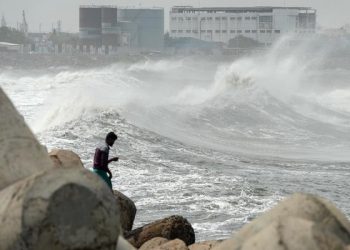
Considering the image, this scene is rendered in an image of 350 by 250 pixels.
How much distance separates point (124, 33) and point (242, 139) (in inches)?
5020

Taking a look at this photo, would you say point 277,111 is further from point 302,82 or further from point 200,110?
point 302,82

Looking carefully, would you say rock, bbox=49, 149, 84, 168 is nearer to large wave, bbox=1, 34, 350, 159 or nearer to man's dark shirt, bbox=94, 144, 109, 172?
man's dark shirt, bbox=94, 144, 109, 172

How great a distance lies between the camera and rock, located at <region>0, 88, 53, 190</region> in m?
4.29

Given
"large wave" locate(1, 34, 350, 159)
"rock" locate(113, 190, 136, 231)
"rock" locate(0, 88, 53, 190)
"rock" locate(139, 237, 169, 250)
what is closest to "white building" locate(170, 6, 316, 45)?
"large wave" locate(1, 34, 350, 159)

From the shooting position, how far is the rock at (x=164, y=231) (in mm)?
7934

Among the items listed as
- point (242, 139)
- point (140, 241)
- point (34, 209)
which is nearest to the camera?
point (34, 209)

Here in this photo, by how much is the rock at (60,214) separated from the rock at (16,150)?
0.59 meters

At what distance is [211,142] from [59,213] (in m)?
21.8

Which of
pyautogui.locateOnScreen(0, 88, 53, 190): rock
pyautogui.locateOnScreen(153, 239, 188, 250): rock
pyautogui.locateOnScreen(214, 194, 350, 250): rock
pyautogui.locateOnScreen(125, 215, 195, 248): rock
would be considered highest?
pyautogui.locateOnScreen(0, 88, 53, 190): rock

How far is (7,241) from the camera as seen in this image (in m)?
3.64

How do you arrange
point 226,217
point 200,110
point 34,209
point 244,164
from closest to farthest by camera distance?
point 34,209, point 226,217, point 244,164, point 200,110

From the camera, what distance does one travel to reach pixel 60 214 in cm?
351

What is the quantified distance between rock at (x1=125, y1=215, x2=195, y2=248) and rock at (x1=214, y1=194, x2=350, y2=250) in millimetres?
4107

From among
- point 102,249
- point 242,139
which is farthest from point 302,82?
point 102,249
